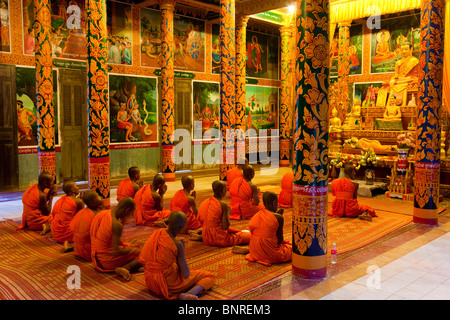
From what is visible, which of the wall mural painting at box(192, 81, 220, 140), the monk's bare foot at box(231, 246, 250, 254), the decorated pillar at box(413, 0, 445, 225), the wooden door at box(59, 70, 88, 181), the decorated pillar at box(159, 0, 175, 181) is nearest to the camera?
the monk's bare foot at box(231, 246, 250, 254)

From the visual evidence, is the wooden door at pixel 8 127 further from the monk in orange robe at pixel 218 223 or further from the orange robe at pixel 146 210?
the monk in orange robe at pixel 218 223

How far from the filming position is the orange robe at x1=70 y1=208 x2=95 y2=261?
5282 millimetres

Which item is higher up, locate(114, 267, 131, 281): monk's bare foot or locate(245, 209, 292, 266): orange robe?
locate(245, 209, 292, 266): orange robe

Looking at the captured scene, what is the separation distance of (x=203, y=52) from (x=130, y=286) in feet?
38.0

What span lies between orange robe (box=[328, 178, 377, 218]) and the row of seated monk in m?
0.02

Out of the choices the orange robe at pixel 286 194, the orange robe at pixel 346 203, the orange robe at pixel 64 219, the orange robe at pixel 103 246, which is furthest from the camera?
the orange robe at pixel 286 194

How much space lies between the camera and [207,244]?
20.0 ft

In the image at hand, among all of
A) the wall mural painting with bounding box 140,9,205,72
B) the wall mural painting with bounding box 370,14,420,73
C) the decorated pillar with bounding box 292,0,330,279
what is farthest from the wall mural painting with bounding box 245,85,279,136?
the decorated pillar with bounding box 292,0,330,279

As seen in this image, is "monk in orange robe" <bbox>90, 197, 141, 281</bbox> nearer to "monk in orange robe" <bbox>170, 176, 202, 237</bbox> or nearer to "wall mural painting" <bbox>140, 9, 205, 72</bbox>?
"monk in orange robe" <bbox>170, 176, 202, 237</bbox>

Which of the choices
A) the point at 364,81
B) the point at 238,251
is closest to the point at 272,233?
the point at 238,251

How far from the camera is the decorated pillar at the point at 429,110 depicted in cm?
693

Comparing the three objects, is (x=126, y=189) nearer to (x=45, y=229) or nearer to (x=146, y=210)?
(x=146, y=210)

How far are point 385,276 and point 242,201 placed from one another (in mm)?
3390

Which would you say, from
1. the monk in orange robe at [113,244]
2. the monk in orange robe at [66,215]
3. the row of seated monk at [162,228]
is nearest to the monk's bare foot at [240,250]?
the row of seated monk at [162,228]
